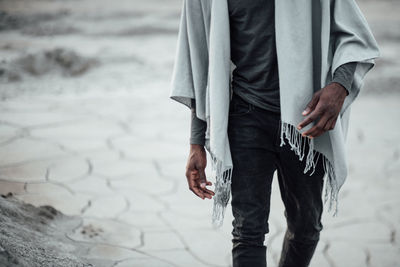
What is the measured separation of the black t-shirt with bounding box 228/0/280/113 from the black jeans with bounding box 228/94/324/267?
0.05m

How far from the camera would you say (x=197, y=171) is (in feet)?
7.22

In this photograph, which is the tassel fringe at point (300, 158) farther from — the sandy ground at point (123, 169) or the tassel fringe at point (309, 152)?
the sandy ground at point (123, 169)

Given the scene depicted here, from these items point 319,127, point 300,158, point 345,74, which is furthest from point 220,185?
point 345,74

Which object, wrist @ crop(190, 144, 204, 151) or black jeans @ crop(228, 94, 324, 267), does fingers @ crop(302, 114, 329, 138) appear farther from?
wrist @ crop(190, 144, 204, 151)

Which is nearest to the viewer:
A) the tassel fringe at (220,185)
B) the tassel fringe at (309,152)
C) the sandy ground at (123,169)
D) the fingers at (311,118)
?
the fingers at (311,118)

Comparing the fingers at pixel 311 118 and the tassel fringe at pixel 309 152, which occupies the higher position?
the fingers at pixel 311 118

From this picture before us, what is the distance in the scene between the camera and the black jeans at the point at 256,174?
2.10m

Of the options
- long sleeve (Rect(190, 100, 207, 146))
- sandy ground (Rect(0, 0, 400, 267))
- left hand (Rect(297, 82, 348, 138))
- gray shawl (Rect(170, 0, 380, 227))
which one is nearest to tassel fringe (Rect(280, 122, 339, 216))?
gray shawl (Rect(170, 0, 380, 227))

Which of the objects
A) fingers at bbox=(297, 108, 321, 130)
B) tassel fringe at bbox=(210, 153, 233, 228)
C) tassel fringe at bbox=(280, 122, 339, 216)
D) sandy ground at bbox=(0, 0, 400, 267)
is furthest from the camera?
sandy ground at bbox=(0, 0, 400, 267)

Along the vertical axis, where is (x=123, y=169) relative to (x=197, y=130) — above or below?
below

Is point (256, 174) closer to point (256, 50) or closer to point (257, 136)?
point (257, 136)

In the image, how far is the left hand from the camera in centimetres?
189

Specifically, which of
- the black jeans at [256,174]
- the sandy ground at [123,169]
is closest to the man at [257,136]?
the black jeans at [256,174]

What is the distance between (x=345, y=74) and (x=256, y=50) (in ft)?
1.20
